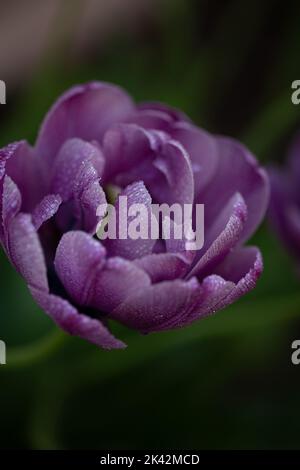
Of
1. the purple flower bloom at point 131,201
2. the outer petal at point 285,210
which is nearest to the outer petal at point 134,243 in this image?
the purple flower bloom at point 131,201

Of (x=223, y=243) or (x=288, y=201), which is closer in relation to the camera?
(x=223, y=243)

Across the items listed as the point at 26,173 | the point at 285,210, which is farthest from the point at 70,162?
the point at 285,210

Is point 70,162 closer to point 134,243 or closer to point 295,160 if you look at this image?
point 134,243

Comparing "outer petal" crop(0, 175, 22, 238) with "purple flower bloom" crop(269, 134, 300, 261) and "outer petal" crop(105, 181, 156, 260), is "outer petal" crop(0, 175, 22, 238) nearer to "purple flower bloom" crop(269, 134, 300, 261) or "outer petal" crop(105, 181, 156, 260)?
"outer petal" crop(105, 181, 156, 260)

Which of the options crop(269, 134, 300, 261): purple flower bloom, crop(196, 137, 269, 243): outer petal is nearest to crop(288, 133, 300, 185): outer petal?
crop(269, 134, 300, 261): purple flower bloom
